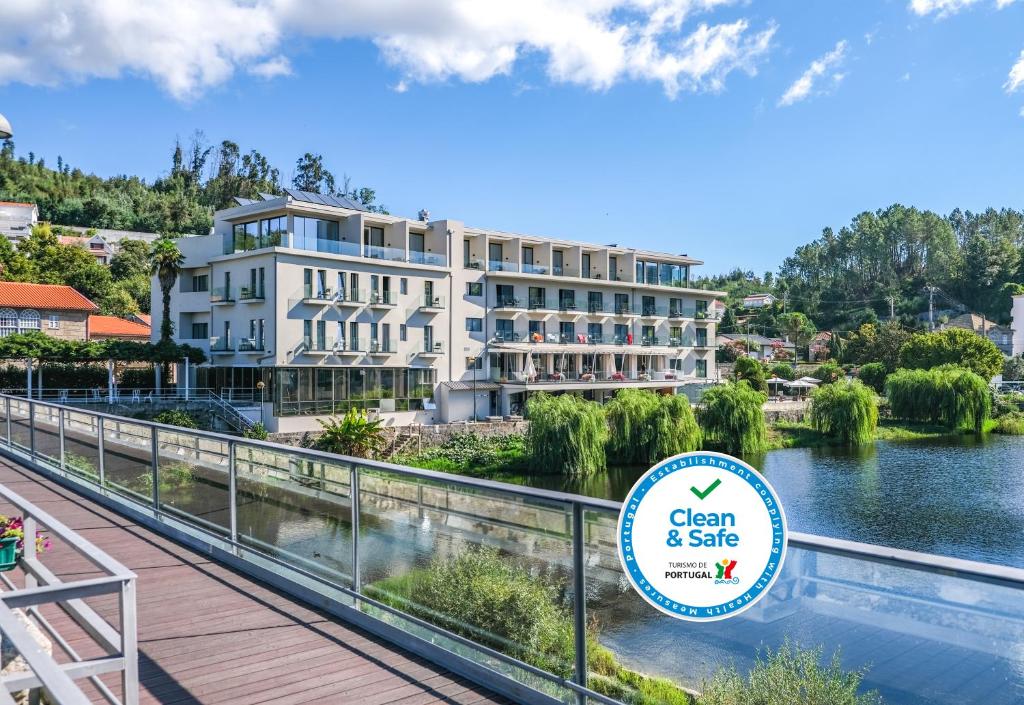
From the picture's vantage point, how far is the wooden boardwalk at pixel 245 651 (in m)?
4.49

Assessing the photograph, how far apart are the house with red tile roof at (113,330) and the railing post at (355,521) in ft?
189

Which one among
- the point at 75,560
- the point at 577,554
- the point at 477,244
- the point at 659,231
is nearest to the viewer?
the point at 577,554

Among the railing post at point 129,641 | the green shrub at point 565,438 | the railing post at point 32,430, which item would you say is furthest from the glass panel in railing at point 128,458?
the green shrub at point 565,438

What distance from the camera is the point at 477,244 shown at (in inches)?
1905

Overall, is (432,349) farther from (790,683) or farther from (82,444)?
(790,683)

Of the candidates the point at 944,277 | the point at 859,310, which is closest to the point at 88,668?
the point at 859,310

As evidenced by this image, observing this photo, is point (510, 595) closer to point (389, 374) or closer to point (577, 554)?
point (577, 554)

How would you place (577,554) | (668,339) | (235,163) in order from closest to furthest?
(577,554) → (668,339) → (235,163)

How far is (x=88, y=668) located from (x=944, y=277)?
117 metres

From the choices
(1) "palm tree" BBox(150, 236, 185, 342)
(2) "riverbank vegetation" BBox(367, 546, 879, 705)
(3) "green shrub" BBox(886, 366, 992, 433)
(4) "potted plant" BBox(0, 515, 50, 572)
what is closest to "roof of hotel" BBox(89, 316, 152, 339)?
(1) "palm tree" BBox(150, 236, 185, 342)

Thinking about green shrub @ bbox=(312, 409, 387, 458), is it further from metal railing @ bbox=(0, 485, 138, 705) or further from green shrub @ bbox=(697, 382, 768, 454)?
metal railing @ bbox=(0, 485, 138, 705)

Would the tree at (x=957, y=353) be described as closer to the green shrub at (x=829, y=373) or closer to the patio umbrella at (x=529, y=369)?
the green shrub at (x=829, y=373)

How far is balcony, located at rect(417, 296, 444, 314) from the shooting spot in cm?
4408

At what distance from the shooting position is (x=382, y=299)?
4219 centimetres
